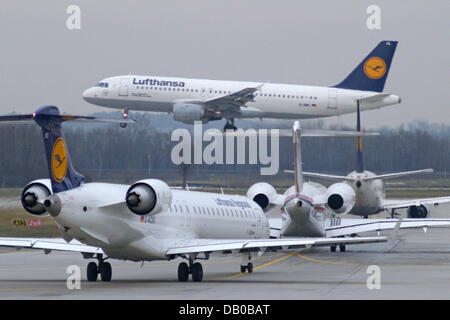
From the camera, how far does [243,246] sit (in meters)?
24.2

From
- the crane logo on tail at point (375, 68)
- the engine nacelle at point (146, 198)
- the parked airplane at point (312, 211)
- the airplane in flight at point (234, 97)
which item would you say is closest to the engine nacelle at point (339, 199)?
the parked airplane at point (312, 211)

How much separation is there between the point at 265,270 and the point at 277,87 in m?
35.3

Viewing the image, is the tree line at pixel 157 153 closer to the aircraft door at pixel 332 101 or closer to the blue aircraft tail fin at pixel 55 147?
the aircraft door at pixel 332 101

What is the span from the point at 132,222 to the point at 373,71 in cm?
4539

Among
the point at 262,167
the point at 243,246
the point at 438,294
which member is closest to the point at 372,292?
Result: the point at 438,294

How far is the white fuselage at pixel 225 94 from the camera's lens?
61875mm

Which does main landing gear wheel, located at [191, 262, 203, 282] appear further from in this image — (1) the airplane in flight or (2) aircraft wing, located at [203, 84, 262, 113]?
(1) the airplane in flight

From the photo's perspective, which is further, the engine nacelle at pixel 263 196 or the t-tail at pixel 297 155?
the engine nacelle at pixel 263 196

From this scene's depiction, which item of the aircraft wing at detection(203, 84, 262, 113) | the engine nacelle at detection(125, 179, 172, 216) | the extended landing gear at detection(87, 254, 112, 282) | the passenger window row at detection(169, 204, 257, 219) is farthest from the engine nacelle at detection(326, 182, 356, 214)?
the aircraft wing at detection(203, 84, 262, 113)

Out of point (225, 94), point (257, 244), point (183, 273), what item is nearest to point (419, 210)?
point (225, 94)

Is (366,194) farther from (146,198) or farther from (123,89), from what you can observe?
(146,198)

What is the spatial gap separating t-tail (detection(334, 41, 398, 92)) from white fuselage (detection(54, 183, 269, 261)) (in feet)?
123

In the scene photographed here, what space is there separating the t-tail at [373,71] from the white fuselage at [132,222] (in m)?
37.4

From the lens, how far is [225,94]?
63.2 metres
